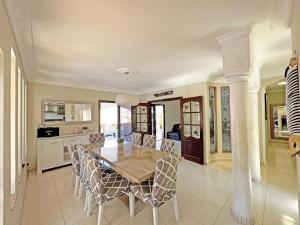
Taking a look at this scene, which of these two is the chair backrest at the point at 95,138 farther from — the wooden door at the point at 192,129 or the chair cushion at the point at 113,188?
the wooden door at the point at 192,129

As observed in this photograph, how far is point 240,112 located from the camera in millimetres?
2016

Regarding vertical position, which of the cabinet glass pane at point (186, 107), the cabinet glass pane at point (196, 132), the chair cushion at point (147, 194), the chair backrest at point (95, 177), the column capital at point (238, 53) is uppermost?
the column capital at point (238, 53)

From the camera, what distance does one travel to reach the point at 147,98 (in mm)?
6262

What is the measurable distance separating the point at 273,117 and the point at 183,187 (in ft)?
22.1

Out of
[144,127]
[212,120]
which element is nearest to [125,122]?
[144,127]

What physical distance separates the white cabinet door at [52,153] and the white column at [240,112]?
4062mm

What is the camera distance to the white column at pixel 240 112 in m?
1.94

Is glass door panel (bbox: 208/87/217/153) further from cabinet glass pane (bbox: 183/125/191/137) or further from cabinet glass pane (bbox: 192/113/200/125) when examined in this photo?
cabinet glass pane (bbox: 183/125/191/137)

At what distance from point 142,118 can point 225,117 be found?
121 inches

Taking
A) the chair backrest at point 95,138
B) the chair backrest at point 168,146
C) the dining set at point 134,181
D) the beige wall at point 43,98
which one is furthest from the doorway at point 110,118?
the dining set at point 134,181

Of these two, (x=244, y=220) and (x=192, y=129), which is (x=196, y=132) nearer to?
(x=192, y=129)

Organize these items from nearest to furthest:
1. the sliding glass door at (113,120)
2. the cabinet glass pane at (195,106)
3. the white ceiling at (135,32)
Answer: the white ceiling at (135,32) → the cabinet glass pane at (195,106) → the sliding glass door at (113,120)

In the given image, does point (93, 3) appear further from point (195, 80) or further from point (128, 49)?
point (195, 80)

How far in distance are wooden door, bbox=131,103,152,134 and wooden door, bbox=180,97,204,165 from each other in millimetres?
1575
